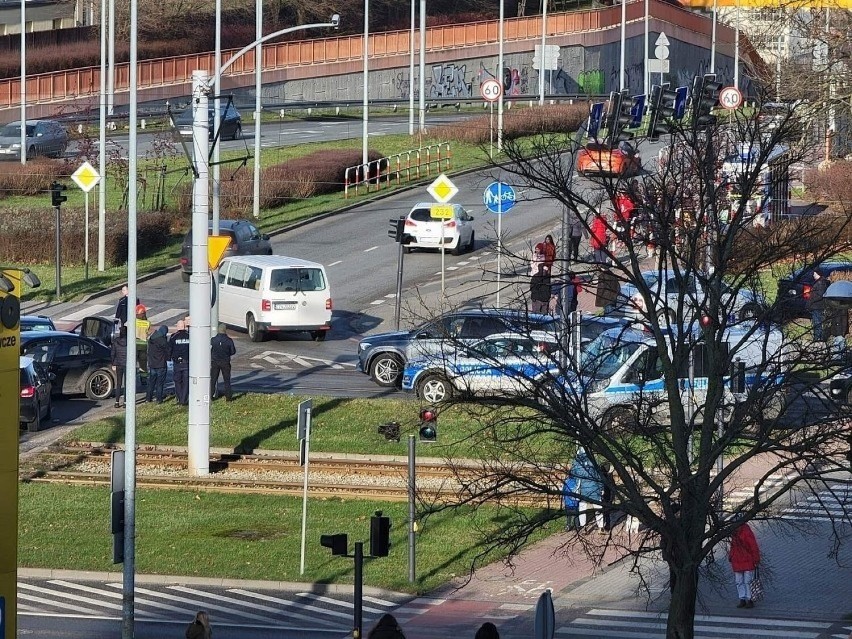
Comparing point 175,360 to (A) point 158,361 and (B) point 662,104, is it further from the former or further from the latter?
(B) point 662,104

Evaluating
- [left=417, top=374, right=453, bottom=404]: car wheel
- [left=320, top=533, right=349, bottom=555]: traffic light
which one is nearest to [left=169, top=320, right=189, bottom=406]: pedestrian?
[left=417, top=374, right=453, bottom=404]: car wheel

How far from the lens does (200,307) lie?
27172mm

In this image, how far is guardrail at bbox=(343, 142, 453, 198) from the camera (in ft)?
188

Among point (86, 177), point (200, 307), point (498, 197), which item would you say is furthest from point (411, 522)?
point (86, 177)

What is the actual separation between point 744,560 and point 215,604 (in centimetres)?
673

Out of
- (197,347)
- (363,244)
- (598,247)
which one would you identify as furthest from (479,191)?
(598,247)

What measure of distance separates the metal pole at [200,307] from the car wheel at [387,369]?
5743 millimetres

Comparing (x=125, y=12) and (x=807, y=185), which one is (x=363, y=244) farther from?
(x=125, y=12)

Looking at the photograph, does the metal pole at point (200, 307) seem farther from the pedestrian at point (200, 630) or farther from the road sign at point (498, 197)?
the pedestrian at point (200, 630)

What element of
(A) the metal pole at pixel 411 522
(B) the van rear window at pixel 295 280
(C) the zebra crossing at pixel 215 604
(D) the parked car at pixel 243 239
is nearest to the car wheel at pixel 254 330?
(B) the van rear window at pixel 295 280

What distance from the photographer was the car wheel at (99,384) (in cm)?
3136

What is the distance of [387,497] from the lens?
2536 centimetres

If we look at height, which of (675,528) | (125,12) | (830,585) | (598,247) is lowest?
(830,585)

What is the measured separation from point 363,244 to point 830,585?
1135 inches
